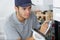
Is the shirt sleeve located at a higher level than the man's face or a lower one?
lower

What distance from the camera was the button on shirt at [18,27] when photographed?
3.43 feet

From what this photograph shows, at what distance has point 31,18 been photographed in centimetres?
107

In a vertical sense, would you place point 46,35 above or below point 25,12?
below

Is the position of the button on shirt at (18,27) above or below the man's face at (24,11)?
below

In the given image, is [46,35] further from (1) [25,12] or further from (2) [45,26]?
(1) [25,12]

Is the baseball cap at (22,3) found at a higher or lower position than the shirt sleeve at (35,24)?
higher

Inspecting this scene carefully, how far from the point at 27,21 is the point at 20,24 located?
0.04 meters

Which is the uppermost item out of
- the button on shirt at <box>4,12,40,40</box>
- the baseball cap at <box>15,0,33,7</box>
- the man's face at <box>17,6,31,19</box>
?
the baseball cap at <box>15,0,33,7</box>

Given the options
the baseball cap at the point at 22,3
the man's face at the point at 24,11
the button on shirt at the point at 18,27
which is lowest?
the button on shirt at the point at 18,27

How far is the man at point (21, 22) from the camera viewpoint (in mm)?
1045

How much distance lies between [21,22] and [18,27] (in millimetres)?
33

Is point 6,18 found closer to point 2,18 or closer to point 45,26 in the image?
point 2,18

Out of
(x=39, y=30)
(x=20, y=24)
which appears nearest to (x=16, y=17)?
(x=20, y=24)

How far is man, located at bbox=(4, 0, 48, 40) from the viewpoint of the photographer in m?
1.04
